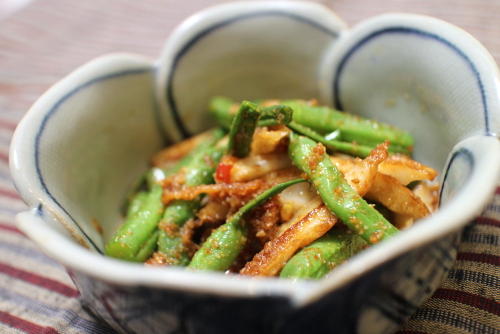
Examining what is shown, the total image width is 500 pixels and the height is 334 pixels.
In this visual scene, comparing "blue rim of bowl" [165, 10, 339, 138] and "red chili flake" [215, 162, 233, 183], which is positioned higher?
"blue rim of bowl" [165, 10, 339, 138]

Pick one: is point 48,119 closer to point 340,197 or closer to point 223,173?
point 223,173

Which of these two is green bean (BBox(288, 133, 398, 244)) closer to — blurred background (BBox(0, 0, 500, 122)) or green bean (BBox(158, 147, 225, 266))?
green bean (BBox(158, 147, 225, 266))

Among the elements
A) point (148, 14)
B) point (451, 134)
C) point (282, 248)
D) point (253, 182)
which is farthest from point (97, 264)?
point (148, 14)

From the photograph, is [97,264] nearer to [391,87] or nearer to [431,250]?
[431,250]

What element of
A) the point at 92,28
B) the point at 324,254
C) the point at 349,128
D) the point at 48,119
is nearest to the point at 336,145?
the point at 349,128

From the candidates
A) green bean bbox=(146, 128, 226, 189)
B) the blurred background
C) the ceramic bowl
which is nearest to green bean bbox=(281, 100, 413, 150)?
the ceramic bowl

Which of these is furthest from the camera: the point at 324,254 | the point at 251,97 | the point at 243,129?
the point at 251,97

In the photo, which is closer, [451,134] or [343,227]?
[343,227]
